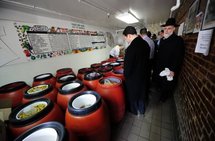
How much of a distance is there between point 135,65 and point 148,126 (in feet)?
3.32

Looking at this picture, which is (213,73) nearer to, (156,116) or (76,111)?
(76,111)

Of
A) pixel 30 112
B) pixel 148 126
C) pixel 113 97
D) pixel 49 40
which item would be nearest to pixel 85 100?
pixel 113 97

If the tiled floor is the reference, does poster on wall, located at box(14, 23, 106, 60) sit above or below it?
above

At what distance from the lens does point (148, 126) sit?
151 centimetres

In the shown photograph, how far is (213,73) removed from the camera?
616mm

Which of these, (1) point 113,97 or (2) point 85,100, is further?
(1) point 113,97

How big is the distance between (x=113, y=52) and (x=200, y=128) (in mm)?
3576

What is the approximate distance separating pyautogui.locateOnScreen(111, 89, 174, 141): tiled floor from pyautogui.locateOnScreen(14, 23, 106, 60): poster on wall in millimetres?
2390

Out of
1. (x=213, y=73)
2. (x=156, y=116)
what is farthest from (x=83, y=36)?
(x=213, y=73)

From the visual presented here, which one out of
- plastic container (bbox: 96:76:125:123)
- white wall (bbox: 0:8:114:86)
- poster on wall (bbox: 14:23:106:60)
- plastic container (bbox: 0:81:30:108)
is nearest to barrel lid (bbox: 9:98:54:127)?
plastic container (bbox: 0:81:30:108)

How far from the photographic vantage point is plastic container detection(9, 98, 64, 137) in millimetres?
776

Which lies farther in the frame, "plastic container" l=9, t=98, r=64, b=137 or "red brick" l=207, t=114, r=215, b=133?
"plastic container" l=9, t=98, r=64, b=137

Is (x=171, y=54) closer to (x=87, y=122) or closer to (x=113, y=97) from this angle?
(x=113, y=97)

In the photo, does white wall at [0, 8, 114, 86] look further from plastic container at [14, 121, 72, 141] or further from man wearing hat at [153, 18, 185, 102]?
man wearing hat at [153, 18, 185, 102]
